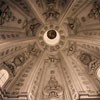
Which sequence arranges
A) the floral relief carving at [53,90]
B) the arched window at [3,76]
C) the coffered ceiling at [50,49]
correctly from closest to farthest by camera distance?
1. the arched window at [3,76]
2. the coffered ceiling at [50,49]
3. the floral relief carving at [53,90]

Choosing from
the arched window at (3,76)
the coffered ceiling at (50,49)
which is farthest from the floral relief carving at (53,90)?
the arched window at (3,76)

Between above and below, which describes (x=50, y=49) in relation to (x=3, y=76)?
above

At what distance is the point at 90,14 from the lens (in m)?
13.5

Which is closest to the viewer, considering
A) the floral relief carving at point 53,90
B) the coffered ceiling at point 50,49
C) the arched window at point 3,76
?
the arched window at point 3,76

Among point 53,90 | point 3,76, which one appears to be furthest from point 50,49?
point 3,76

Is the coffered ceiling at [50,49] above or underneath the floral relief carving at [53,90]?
above

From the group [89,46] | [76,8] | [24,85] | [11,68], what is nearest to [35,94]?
[24,85]

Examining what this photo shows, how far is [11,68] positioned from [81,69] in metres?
3.49

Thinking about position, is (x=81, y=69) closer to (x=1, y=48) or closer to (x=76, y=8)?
(x=76, y=8)

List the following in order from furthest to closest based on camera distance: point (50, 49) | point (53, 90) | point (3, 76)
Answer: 1. point (50, 49)
2. point (53, 90)
3. point (3, 76)

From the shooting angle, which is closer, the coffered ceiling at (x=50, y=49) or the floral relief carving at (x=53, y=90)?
the coffered ceiling at (x=50, y=49)

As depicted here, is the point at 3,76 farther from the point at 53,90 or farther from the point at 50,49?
the point at 50,49

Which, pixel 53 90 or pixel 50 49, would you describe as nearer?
pixel 53 90

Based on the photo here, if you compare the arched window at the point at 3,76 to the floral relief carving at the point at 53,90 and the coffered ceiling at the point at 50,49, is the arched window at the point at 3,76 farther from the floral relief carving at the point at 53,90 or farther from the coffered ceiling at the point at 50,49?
the floral relief carving at the point at 53,90
